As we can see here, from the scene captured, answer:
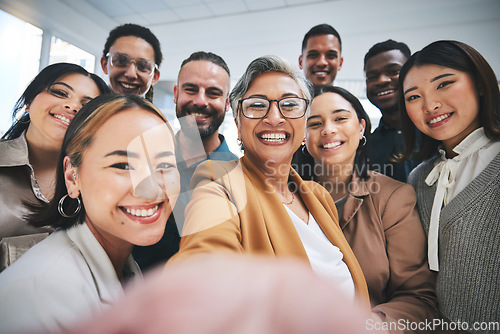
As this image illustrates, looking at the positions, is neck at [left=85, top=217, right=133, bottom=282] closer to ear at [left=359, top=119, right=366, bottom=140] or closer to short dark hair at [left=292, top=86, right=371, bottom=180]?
short dark hair at [left=292, top=86, right=371, bottom=180]

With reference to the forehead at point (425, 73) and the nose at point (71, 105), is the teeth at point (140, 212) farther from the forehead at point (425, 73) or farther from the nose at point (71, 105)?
the forehead at point (425, 73)

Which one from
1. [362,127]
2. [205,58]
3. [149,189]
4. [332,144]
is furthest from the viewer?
[205,58]

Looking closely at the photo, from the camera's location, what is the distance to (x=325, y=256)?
2.10 ft

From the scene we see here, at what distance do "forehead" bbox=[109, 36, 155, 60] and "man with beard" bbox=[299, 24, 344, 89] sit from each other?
82 cm

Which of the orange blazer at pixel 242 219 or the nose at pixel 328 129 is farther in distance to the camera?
the nose at pixel 328 129

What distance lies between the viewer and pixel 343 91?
903 millimetres

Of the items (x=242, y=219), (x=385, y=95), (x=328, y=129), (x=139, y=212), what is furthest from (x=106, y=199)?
(x=385, y=95)

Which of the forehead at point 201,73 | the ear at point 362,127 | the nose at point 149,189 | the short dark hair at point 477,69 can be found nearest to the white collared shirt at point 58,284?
the nose at point 149,189

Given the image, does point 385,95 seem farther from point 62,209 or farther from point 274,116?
point 62,209

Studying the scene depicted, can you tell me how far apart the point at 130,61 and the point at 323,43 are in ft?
3.19

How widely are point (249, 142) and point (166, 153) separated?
0.80 ft

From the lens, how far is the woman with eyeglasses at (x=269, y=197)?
0.53 metres

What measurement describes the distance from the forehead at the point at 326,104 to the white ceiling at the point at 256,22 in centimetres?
53

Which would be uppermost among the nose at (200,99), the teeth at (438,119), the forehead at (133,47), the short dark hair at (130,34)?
the short dark hair at (130,34)
